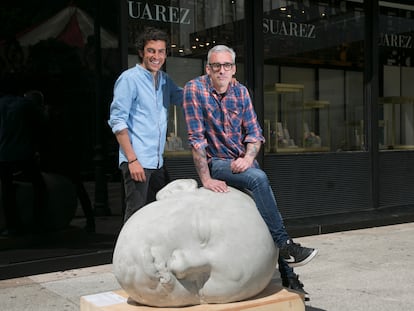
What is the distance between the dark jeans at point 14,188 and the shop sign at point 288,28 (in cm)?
360

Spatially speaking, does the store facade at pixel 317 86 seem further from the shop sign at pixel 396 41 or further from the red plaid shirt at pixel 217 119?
the red plaid shirt at pixel 217 119

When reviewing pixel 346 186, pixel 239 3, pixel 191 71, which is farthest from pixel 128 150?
pixel 346 186

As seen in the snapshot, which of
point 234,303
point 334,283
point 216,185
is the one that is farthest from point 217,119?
point 334,283

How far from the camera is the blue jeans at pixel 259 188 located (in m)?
3.70

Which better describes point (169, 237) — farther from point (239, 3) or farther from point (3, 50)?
point (239, 3)

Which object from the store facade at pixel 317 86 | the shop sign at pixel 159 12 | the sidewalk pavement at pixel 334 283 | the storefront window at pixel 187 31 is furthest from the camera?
the store facade at pixel 317 86

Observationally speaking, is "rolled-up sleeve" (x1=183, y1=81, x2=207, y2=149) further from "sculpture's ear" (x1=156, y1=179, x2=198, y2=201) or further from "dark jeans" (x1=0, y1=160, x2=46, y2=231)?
"dark jeans" (x1=0, y1=160, x2=46, y2=231)

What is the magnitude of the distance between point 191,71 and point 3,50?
242 cm

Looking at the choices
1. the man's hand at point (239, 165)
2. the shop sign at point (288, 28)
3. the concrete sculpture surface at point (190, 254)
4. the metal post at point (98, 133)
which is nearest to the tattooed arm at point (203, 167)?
the man's hand at point (239, 165)

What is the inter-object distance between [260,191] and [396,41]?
6.42 m

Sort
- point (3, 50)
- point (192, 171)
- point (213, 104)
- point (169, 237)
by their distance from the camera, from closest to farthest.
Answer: point (169, 237), point (213, 104), point (3, 50), point (192, 171)

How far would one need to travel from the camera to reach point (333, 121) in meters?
8.65

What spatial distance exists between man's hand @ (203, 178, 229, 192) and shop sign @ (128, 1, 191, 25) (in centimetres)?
359

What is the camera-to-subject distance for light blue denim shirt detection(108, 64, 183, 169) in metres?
4.04
